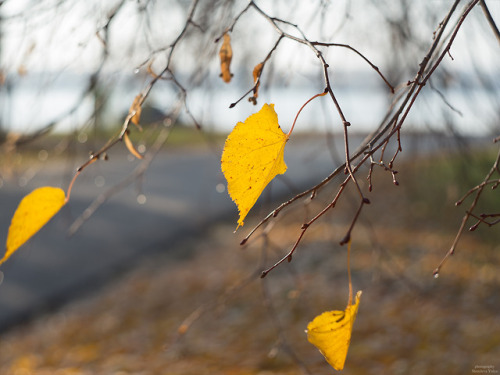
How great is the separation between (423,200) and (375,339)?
3702 millimetres

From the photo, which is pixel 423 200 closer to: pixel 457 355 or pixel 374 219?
pixel 374 219

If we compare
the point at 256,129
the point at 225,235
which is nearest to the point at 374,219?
the point at 225,235

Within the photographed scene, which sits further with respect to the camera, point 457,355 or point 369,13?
point 369,13

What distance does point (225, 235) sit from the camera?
287 inches

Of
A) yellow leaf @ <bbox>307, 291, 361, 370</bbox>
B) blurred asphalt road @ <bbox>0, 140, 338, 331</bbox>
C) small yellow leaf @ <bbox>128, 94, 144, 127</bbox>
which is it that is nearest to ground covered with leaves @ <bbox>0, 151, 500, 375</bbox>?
blurred asphalt road @ <bbox>0, 140, 338, 331</bbox>

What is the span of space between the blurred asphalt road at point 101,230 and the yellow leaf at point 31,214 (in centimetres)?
142

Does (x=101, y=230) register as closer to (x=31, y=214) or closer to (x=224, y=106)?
(x=224, y=106)

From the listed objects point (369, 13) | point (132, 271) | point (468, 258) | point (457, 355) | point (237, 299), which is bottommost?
point (457, 355)

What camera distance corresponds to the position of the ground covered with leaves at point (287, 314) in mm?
3477

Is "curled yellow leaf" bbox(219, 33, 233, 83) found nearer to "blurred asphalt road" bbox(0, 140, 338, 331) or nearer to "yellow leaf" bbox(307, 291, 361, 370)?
"yellow leaf" bbox(307, 291, 361, 370)

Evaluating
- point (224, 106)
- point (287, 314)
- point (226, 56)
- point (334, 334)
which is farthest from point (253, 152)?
point (287, 314)

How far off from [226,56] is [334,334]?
23.7 inches

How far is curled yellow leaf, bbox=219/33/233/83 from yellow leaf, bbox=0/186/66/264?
430 millimetres

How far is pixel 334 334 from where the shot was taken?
0.86 meters
